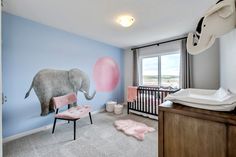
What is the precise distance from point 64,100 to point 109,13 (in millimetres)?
2041

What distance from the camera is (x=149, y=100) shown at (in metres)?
3.21

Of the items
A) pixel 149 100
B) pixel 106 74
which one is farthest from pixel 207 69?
pixel 106 74

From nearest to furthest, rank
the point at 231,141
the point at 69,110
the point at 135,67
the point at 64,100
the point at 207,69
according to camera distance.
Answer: the point at 231,141, the point at 69,110, the point at 64,100, the point at 207,69, the point at 135,67

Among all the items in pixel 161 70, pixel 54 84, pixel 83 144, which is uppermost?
pixel 161 70

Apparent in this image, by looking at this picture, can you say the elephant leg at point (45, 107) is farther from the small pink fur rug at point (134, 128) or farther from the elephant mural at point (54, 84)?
the small pink fur rug at point (134, 128)

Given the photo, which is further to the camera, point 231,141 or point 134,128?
point 134,128

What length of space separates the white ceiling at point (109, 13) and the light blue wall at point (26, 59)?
20 centimetres

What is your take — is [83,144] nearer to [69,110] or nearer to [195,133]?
[69,110]

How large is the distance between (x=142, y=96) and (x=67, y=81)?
201 cm

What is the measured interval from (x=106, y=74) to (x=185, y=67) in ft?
7.55

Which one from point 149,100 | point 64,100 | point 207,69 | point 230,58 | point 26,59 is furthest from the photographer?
point 149,100

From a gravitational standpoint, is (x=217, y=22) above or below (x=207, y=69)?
above

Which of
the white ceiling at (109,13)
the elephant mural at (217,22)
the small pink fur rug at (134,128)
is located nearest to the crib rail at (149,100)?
the small pink fur rug at (134,128)

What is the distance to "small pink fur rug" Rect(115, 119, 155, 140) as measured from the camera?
234 centimetres
